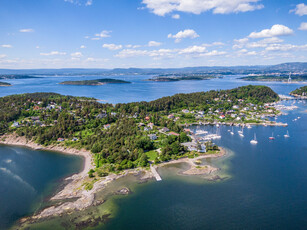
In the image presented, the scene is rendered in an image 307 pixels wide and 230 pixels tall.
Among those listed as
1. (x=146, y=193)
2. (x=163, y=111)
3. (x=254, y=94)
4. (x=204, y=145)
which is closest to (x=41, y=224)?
(x=146, y=193)

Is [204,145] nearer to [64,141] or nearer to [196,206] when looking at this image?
[196,206]

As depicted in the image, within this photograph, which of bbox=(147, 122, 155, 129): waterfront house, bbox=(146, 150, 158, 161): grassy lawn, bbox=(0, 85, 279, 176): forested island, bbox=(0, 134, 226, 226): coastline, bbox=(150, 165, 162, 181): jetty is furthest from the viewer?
bbox=(147, 122, 155, 129): waterfront house

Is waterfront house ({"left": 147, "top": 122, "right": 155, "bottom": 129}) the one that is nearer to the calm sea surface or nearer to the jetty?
the jetty

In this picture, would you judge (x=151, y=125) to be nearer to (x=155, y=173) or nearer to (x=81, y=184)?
(x=155, y=173)

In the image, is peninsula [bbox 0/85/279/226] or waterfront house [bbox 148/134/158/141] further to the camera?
waterfront house [bbox 148/134/158/141]

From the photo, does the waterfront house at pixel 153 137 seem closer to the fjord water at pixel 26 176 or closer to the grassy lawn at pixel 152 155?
the grassy lawn at pixel 152 155

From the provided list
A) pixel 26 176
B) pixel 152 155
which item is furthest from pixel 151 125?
pixel 26 176

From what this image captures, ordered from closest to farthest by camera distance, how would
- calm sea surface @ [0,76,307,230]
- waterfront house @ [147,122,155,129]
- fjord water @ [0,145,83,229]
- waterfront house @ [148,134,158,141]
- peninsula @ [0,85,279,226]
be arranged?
calm sea surface @ [0,76,307,230], fjord water @ [0,145,83,229], peninsula @ [0,85,279,226], waterfront house @ [148,134,158,141], waterfront house @ [147,122,155,129]

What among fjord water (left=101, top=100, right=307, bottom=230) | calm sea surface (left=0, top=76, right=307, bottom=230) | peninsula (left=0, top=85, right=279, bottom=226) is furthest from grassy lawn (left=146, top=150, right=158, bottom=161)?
calm sea surface (left=0, top=76, right=307, bottom=230)
